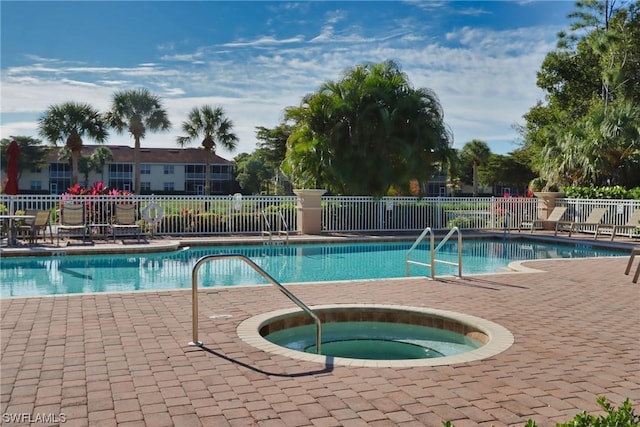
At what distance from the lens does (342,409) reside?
375 cm

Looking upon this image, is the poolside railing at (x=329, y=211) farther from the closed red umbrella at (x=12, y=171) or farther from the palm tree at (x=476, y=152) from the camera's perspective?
the palm tree at (x=476, y=152)

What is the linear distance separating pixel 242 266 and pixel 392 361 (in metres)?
8.21

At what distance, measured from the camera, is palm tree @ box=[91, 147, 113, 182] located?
59.0 metres

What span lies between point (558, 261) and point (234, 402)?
9.80m

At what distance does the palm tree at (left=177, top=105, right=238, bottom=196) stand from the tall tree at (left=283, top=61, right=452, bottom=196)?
21.2 meters

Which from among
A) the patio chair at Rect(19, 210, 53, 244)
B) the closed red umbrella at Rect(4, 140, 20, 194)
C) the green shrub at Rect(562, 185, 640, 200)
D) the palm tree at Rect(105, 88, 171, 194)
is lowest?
the patio chair at Rect(19, 210, 53, 244)

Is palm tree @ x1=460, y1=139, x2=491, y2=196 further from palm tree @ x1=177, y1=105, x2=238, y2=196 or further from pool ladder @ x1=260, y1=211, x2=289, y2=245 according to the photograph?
pool ladder @ x1=260, y1=211, x2=289, y2=245

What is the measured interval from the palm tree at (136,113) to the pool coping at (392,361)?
3423cm

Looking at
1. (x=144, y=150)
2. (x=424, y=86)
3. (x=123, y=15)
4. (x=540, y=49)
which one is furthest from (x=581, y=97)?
(x=144, y=150)

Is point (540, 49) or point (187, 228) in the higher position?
point (540, 49)

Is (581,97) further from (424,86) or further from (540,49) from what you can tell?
(424,86)

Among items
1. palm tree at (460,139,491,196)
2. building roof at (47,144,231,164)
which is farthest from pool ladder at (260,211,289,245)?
building roof at (47,144,231,164)

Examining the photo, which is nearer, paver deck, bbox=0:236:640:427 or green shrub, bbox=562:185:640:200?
paver deck, bbox=0:236:640:427

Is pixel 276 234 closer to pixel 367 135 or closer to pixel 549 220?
pixel 367 135
